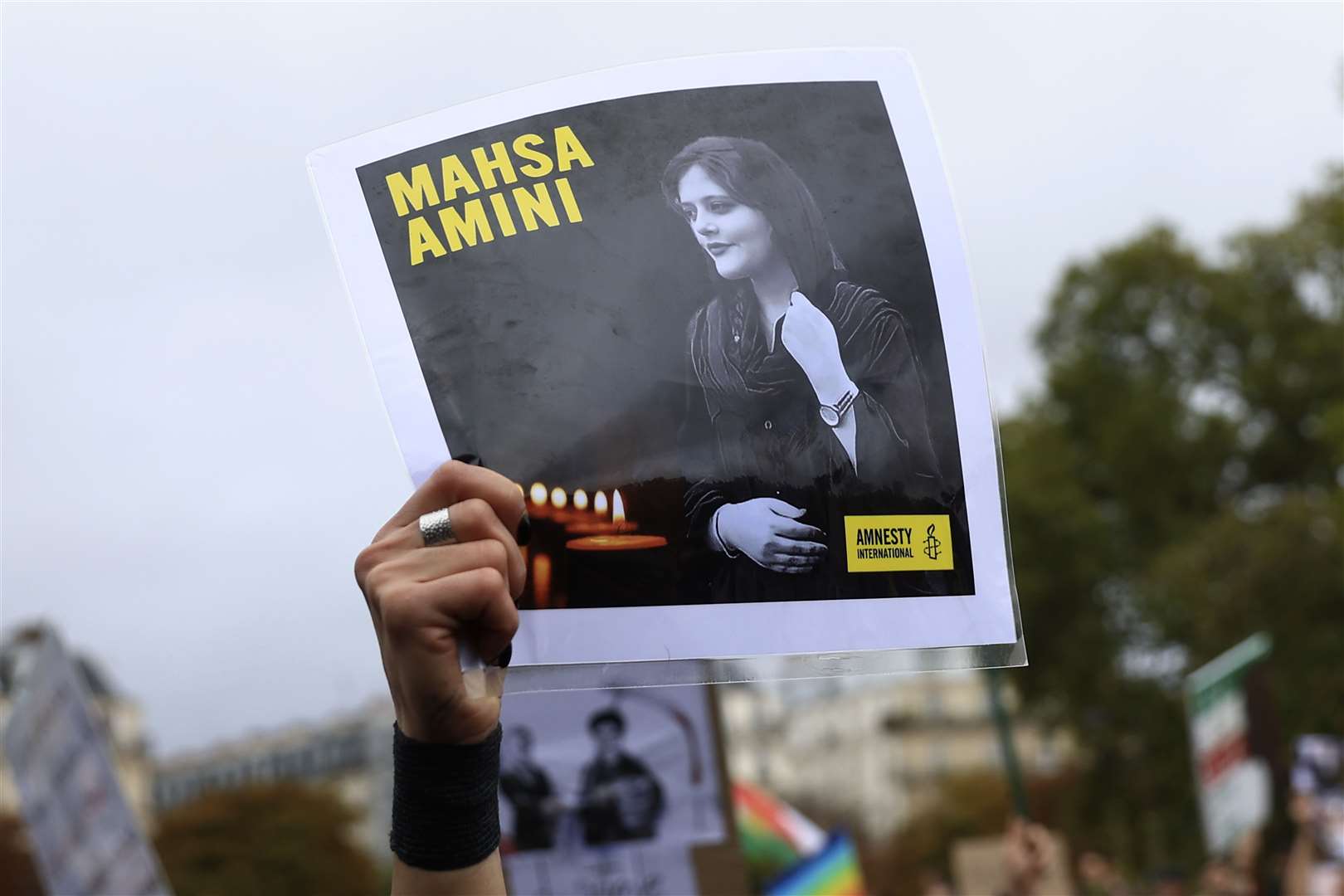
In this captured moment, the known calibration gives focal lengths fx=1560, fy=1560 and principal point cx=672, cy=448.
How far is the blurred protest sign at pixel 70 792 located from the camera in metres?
6.49

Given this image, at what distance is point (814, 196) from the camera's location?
2.02 meters

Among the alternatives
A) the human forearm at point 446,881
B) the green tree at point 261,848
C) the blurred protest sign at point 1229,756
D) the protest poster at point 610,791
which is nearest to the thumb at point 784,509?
the human forearm at point 446,881

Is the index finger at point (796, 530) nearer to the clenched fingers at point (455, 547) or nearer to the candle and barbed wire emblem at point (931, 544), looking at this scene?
the candle and barbed wire emblem at point (931, 544)

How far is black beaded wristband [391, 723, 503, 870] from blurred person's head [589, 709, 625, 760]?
3.46 meters

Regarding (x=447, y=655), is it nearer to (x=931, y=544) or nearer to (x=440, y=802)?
(x=440, y=802)

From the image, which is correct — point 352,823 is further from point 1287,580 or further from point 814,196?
point 814,196

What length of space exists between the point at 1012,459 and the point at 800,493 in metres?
31.7

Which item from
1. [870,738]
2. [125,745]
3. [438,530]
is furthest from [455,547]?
[870,738]

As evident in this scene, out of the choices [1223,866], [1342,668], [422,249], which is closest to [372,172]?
[422,249]

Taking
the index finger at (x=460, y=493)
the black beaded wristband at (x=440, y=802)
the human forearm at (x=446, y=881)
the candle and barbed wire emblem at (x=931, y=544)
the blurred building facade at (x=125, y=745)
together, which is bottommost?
the blurred building facade at (x=125, y=745)

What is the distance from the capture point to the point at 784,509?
1.89 meters

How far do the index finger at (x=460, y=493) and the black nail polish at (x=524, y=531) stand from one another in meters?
0.03

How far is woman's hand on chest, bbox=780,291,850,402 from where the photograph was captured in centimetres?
194

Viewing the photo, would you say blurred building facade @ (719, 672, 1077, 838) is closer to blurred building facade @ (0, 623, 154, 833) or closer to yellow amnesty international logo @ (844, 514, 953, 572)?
blurred building facade @ (0, 623, 154, 833)
